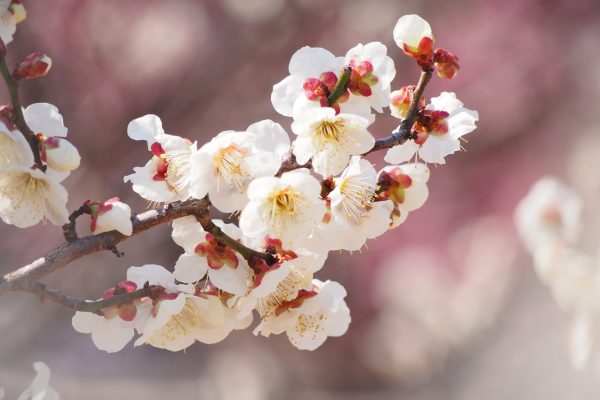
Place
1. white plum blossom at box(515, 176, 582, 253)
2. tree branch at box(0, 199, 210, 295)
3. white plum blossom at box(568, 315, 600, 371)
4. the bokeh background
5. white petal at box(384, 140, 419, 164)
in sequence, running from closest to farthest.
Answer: tree branch at box(0, 199, 210, 295) < white petal at box(384, 140, 419, 164) < white plum blossom at box(568, 315, 600, 371) < white plum blossom at box(515, 176, 582, 253) < the bokeh background

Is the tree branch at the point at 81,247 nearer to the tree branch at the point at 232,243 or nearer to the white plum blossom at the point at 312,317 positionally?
the tree branch at the point at 232,243

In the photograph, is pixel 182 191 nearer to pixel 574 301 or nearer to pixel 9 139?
pixel 9 139

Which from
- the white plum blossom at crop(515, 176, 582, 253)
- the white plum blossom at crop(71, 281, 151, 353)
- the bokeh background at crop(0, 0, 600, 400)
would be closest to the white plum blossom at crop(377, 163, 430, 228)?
the white plum blossom at crop(71, 281, 151, 353)

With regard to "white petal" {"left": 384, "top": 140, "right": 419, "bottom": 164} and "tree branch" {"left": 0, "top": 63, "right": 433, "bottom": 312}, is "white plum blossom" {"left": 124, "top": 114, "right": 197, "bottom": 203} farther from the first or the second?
"white petal" {"left": 384, "top": 140, "right": 419, "bottom": 164}

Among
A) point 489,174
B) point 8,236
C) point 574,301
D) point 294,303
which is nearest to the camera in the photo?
point 294,303

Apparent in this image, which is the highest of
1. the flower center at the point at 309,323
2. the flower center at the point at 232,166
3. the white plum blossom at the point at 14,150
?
the flower center at the point at 232,166

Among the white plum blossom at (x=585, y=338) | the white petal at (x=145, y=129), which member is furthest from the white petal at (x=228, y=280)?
the white plum blossom at (x=585, y=338)

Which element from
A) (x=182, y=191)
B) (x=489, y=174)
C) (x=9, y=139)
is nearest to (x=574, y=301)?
(x=182, y=191)
